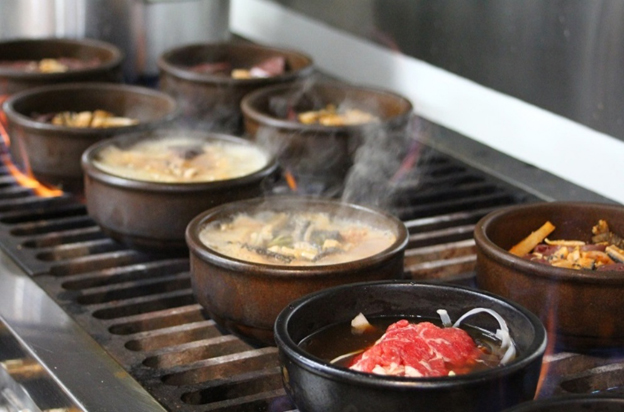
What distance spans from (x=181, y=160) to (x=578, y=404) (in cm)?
147

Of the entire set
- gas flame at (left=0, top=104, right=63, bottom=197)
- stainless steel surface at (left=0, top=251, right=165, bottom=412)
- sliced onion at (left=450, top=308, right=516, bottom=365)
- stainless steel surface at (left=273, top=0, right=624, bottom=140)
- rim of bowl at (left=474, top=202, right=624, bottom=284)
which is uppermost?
stainless steel surface at (left=273, top=0, right=624, bottom=140)

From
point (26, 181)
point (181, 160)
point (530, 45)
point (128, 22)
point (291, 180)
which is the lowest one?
point (26, 181)

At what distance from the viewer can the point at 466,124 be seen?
3.31 m

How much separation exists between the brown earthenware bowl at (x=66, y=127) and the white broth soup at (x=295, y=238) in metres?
0.73

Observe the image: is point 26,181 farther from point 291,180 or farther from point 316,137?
point 316,137

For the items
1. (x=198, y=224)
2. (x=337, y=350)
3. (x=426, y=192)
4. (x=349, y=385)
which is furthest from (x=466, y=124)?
(x=349, y=385)

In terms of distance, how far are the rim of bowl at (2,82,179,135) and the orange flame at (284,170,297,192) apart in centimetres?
40

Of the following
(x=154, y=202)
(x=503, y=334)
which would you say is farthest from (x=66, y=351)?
(x=503, y=334)

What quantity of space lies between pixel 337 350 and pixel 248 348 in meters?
0.38

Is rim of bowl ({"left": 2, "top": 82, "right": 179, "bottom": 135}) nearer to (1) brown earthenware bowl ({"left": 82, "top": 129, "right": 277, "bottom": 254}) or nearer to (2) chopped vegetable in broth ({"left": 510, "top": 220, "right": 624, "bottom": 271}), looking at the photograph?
(1) brown earthenware bowl ({"left": 82, "top": 129, "right": 277, "bottom": 254})

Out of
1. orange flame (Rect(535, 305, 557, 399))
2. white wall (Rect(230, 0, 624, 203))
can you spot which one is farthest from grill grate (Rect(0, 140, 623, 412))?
white wall (Rect(230, 0, 624, 203))

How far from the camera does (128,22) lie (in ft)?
13.4

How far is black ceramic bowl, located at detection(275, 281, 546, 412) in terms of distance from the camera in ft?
5.03

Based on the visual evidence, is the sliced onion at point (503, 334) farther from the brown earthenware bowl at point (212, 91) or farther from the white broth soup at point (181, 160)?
the brown earthenware bowl at point (212, 91)
